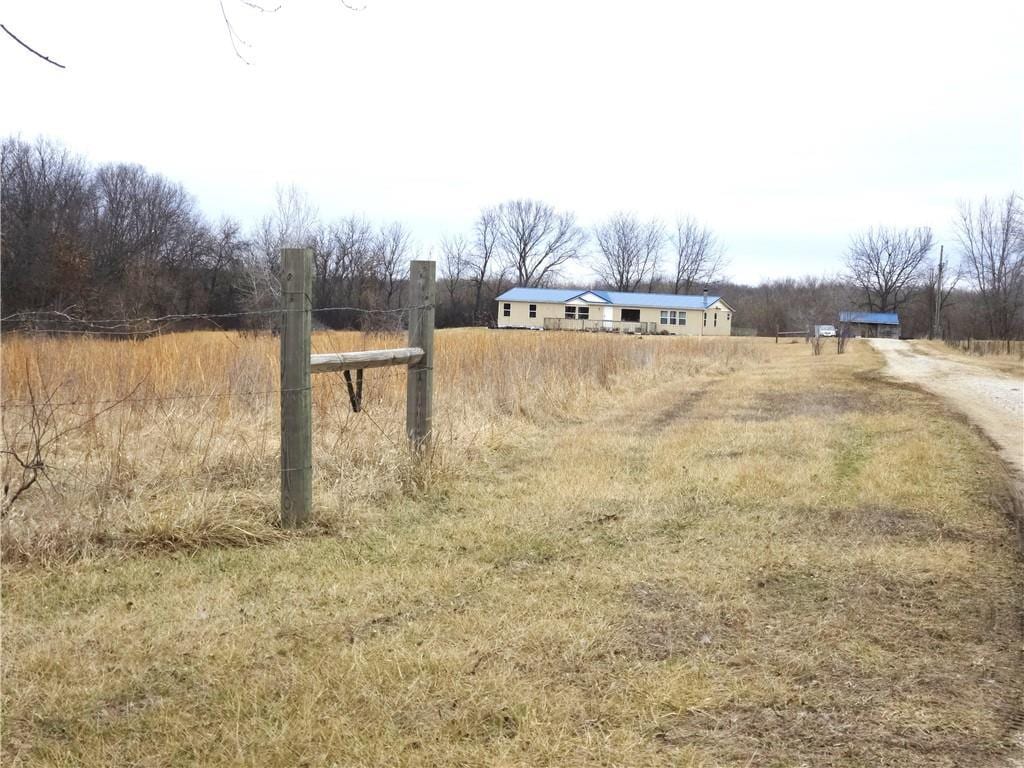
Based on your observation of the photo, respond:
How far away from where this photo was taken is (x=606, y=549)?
14.4 feet

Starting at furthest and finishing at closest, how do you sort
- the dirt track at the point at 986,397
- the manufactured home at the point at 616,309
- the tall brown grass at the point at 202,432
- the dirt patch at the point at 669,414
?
the manufactured home at the point at 616,309 < the dirt patch at the point at 669,414 < the dirt track at the point at 986,397 < the tall brown grass at the point at 202,432

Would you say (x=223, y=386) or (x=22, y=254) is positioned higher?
(x=22, y=254)

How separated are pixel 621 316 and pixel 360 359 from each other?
6603cm

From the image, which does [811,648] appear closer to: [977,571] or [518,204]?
[977,571]

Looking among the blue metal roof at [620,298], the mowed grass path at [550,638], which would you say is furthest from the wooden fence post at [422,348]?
the blue metal roof at [620,298]

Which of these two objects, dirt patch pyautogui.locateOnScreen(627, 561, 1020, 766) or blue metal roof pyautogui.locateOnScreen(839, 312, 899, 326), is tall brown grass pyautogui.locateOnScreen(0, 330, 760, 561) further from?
blue metal roof pyautogui.locateOnScreen(839, 312, 899, 326)

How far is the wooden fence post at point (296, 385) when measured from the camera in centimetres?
441

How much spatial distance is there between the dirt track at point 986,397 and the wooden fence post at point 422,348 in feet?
15.3

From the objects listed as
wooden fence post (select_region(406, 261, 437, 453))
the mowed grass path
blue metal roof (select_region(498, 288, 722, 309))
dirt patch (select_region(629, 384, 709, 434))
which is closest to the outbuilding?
blue metal roof (select_region(498, 288, 722, 309))

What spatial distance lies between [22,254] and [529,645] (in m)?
33.5

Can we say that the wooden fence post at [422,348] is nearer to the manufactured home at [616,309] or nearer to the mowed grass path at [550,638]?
the mowed grass path at [550,638]

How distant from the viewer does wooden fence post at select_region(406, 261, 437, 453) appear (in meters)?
5.84

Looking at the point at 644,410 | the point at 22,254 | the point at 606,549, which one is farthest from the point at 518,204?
the point at 606,549

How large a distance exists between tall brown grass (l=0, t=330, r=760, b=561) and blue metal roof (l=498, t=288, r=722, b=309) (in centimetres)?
5744
